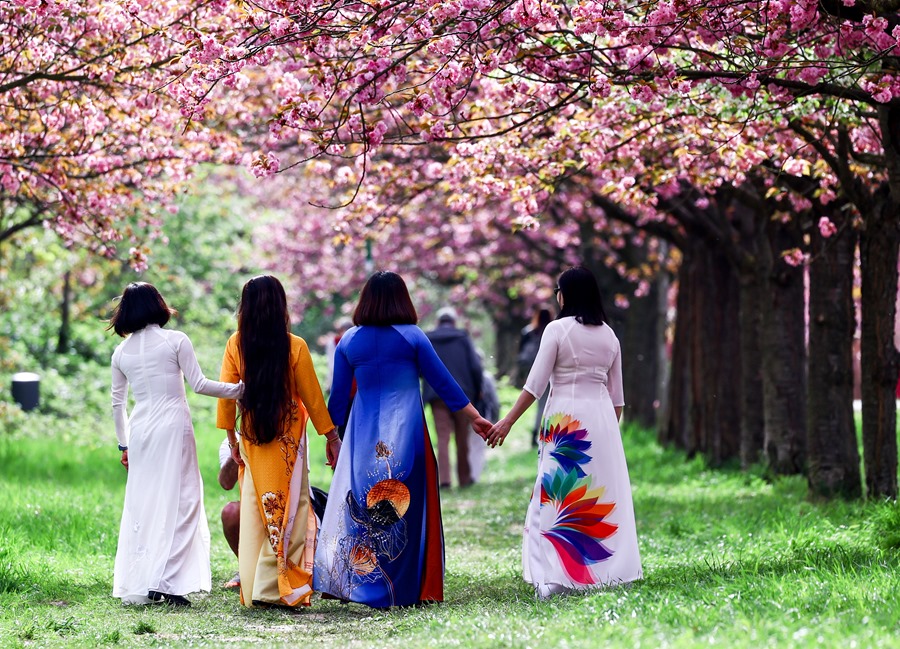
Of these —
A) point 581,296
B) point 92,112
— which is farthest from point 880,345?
point 92,112

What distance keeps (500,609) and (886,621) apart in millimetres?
2203

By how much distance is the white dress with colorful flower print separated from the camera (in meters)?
7.89

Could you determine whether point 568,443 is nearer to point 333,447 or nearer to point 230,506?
point 333,447

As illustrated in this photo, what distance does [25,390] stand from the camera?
23.3m

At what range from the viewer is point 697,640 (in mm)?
5461

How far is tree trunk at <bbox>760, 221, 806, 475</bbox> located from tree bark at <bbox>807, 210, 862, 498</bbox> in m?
1.83

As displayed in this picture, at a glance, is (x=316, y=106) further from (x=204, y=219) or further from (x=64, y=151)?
(x=204, y=219)

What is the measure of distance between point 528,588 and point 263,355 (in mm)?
2204

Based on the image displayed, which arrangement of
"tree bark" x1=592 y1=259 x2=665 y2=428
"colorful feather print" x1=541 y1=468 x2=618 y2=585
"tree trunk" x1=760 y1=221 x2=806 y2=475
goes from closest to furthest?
"colorful feather print" x1=541 y1=468 x2=618 y2=585 < "tree trunk" x1=760 y1=221 x2=806 y2=475 < "tree bark" x1=592 y1=259 x2=665 y2=428

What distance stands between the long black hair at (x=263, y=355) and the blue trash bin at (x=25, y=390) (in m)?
16.1

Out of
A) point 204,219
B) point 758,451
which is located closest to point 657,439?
point 758,451

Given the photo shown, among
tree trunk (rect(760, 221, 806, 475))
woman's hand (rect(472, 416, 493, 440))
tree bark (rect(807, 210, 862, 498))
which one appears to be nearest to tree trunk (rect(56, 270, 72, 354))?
tree trunk (rect(760, 221, 806, 475))

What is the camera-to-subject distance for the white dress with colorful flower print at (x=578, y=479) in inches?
311

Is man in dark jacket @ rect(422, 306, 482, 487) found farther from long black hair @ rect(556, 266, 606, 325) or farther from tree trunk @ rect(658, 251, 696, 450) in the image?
long black hair @ rect(556, 266, 606, 325)
